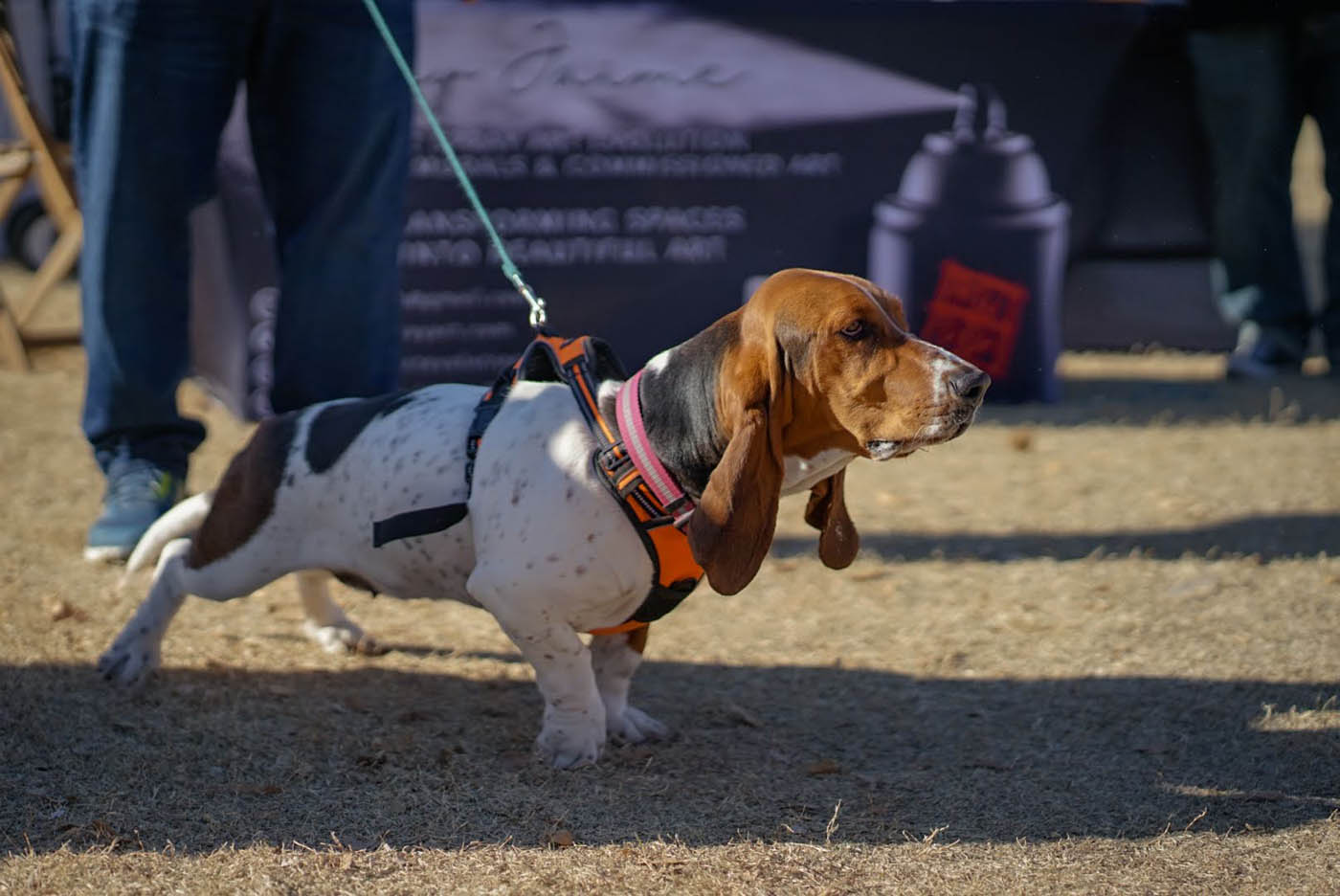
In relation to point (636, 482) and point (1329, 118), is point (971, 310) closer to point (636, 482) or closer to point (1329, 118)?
point (1329, 118)

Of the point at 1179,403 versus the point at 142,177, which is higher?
the point at 142,177

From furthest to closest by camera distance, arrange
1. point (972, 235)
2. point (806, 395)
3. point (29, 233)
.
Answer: point (29, 233) → point (972, 235) → point (806, 395)

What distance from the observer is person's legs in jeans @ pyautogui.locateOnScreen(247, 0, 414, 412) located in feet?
12.3

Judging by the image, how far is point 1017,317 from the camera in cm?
617

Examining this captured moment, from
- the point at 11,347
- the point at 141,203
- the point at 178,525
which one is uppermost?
the point at 141,203

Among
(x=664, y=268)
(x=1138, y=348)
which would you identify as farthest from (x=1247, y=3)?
(x=664, y=268)

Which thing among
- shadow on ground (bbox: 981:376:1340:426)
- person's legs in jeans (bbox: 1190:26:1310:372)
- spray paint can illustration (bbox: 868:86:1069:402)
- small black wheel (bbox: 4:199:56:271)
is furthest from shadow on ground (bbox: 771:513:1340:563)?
small black wheel (bbox: 4:199:56:271)

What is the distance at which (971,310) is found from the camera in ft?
20.1

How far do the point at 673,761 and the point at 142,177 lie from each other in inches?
82.8

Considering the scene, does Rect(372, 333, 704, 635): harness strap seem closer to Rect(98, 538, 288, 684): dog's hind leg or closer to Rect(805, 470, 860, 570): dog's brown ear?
Rect(805, 470, 860, 570): dog's brown ear

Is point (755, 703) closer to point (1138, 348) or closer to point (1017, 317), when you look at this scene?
point (1017, 317)

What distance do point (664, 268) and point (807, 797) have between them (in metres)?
3.65

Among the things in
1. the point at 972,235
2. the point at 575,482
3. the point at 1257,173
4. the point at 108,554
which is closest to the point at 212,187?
the point at 108,554

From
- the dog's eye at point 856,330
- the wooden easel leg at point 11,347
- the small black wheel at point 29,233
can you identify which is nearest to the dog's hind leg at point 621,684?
the dog's eye at point 856,330
